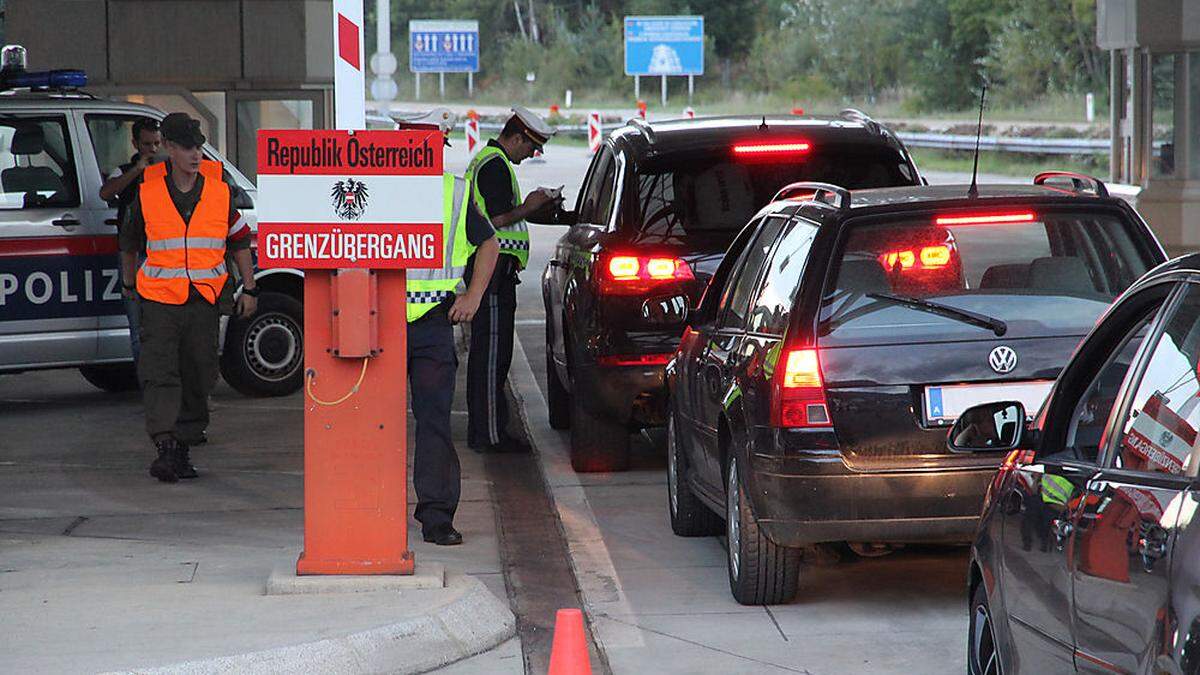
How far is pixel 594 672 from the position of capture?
658cm

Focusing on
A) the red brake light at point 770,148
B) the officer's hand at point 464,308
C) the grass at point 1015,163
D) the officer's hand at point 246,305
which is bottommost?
the officer's hand at point 246,305

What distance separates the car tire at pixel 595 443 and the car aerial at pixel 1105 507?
471 centimetres

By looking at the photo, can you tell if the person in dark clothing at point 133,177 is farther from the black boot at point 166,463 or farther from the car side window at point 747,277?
the car side window at point 747,277

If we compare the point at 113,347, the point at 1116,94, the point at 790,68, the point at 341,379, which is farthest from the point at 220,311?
the point at 790,68

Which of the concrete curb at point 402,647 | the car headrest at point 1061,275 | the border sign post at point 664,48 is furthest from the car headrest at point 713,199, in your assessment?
the border sign post at point 664,48

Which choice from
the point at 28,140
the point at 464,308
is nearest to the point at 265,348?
the point at 28,140

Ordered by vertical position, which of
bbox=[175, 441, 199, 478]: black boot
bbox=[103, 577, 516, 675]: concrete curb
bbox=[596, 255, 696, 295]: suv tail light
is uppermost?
bbox=[596, 255, 696, 295]: suv tail light

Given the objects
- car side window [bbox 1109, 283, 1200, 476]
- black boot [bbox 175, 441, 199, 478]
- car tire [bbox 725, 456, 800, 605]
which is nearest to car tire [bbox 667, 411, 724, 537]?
car tire [bbox 725, 456, 800, 605]

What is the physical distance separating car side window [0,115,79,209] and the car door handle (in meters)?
9.25

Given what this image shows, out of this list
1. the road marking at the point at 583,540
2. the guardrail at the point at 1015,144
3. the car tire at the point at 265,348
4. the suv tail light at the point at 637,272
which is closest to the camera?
the road marking at the point at 583,540

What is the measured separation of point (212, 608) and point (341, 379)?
969mm

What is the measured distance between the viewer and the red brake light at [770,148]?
974 cm

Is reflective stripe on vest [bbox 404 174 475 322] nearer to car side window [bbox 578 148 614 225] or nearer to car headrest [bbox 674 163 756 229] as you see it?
car headrest [bbox 674 163 756 229]

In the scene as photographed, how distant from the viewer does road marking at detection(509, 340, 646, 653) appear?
715cm
